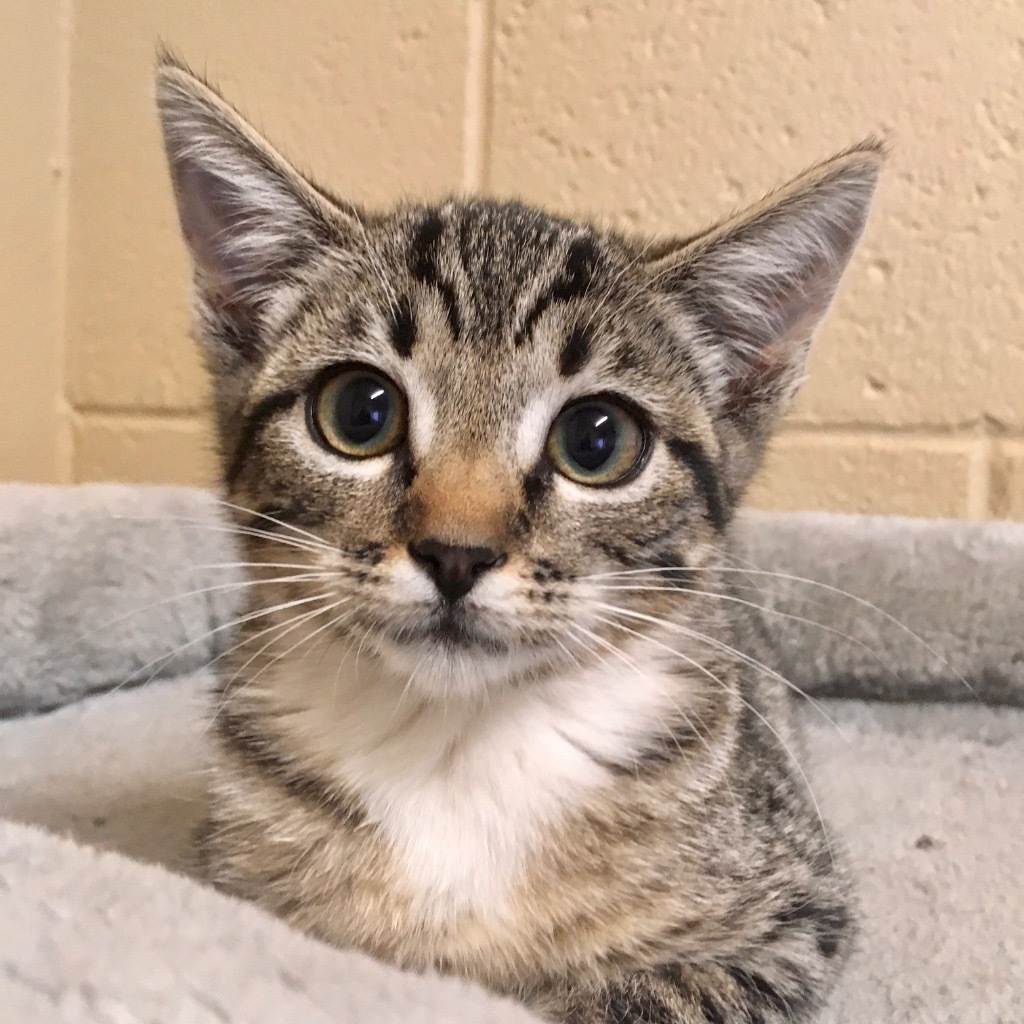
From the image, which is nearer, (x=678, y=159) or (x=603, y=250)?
(x=603, y=250)

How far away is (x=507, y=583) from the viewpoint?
25.5 inches

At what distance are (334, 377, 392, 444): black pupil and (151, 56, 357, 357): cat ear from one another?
0.53 ft

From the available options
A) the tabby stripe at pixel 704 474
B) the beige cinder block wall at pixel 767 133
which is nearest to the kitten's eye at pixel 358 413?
the tabby stripe at pixel 704 474

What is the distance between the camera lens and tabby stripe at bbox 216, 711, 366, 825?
0.77 m

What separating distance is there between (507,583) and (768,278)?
39 centimetres

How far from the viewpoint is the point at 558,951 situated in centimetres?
72

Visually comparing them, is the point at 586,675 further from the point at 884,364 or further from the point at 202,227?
the point at 884,364

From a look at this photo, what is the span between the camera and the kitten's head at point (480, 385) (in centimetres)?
67

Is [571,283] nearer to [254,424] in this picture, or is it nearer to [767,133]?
[254,424]

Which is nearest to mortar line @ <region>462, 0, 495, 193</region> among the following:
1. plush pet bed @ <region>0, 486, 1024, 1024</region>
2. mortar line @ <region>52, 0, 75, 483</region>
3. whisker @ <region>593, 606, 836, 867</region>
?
plush pet bed @ <region>0, 486, 1024, 1024</region>

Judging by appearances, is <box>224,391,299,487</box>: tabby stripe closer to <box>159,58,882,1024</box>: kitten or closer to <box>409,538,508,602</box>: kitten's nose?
<box>159,58,882,1024</box>: kitten

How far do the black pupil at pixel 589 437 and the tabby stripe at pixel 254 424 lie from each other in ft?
0.74

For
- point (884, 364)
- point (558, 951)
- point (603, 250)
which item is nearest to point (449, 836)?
point (558, 951)

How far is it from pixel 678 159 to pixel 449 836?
1229 mm
